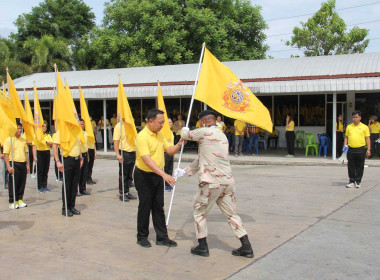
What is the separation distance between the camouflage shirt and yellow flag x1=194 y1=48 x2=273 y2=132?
1096 millimetres

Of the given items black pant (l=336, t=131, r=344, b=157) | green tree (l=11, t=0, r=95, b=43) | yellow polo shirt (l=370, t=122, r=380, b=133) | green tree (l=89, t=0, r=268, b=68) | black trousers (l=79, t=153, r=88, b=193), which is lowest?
black trousers (l=79, t=153, r=88, b=193)

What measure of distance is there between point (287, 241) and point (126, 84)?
1580 centimetres

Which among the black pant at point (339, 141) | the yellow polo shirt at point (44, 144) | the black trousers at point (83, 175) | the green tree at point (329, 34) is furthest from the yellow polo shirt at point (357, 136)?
the green tree at point (329, 34)

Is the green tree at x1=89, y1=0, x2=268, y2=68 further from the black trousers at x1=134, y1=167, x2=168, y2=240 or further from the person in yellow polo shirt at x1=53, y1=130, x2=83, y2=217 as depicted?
the black trousers at x1=134, y1=167, x2=168, y2=240

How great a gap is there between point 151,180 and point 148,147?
46cm

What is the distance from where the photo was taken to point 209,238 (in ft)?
20.0

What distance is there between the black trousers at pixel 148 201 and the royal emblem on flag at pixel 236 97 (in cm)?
162

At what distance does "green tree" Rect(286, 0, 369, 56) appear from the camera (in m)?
32.9

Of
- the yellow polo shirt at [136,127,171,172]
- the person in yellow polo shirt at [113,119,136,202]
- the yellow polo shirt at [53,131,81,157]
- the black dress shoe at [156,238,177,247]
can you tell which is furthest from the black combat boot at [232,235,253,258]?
the person in yellow polo shirt at [113,119,136,202]

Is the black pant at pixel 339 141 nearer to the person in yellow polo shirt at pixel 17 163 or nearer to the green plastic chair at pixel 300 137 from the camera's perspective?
the green plastic chair at pixel 300 137

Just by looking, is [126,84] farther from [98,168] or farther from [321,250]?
[321,250]

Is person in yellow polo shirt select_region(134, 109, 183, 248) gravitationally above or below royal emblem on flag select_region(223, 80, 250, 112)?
below

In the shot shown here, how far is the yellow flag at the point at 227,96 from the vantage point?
6.31 meters

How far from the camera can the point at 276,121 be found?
20.3 metres
